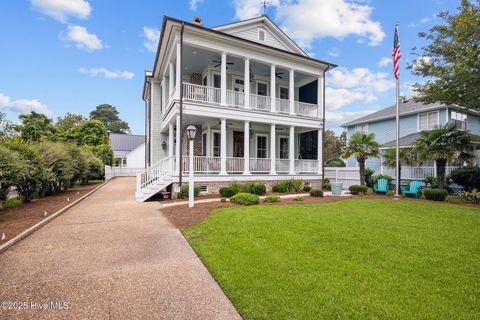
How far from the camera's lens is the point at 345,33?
16.2 m

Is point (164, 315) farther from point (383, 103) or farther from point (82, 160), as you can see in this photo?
point (383, 103)

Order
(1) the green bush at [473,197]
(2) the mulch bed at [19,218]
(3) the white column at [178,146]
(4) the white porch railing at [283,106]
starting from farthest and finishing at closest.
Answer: (4) the white porch railing at [283,106] → (3) the white column at [178,146] → (1) the green bush at [473,197] → (2) the mulch bed at [19,218]

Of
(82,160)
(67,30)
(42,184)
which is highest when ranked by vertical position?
(67,30)

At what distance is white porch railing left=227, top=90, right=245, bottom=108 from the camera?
531 inches

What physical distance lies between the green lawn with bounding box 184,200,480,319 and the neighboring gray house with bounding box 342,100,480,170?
47.8ft

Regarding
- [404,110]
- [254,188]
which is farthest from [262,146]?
[404,110]

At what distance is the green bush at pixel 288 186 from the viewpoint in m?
13.5

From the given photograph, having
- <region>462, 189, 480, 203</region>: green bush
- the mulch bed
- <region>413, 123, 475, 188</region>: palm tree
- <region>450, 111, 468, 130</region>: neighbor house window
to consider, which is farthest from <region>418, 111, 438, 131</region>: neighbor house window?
the mulch bed

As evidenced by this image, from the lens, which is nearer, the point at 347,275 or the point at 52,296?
the point at 52,296

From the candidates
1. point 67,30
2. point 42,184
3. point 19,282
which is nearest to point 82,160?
point 42,184

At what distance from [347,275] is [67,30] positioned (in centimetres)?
1986

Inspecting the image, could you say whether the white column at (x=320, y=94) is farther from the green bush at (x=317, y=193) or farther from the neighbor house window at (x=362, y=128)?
the neighbor house window at (x=362, y=128)

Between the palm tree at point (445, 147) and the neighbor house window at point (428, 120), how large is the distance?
7.55 meters

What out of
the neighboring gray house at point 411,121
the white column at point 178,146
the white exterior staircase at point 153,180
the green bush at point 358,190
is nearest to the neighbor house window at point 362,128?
the neighboring gray house at point 411,121
